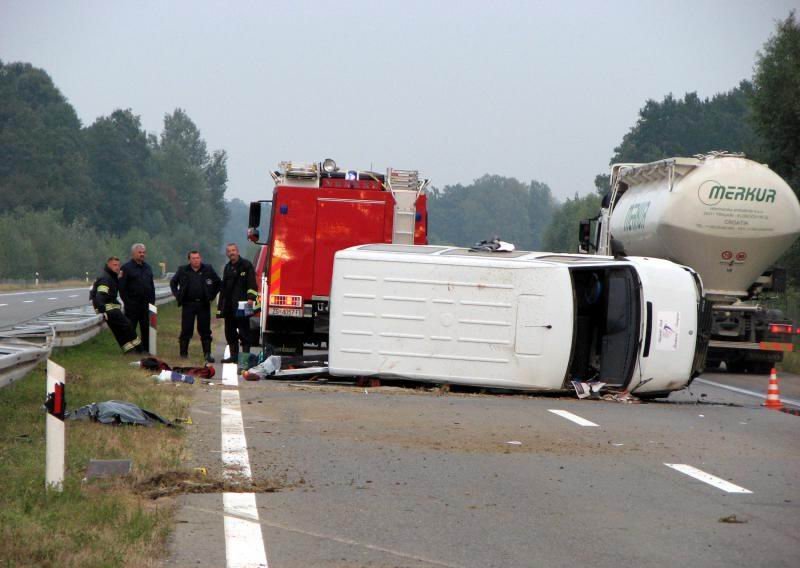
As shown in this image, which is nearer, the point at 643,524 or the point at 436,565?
the point at 436,565

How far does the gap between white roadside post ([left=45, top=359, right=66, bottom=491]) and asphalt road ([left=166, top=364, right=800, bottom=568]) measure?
2.75ft

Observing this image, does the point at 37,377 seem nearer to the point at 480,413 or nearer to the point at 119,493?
the point at 480,413

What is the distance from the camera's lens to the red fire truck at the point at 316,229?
65.0 feet

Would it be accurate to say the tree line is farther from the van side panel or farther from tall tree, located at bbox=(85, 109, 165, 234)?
the van side panel

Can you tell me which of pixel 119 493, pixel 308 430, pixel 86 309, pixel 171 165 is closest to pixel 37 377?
pixel 308 430

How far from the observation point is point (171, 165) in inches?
6796

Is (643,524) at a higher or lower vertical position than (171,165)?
lower

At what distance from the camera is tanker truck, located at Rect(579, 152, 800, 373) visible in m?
23.0

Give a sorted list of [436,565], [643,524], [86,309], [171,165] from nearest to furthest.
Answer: [436,565]
[643,524]
[86,309]
[171,165]

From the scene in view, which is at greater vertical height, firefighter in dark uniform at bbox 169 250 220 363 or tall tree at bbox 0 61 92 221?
tall tree at bbox 0 61 92 221

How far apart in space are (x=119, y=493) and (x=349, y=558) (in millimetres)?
2009

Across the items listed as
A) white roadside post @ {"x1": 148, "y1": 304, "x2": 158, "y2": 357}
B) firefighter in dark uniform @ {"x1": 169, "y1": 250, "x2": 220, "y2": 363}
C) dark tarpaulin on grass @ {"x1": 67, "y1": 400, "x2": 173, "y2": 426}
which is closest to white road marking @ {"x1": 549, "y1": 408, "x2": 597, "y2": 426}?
dark tarpaulin on grass @ {"x1": 67, "y1": 400, "x2": 173, "y2": 426}

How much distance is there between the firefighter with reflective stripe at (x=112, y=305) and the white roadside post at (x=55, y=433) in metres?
12.6

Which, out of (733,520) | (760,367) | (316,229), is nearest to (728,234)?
(760,367)
